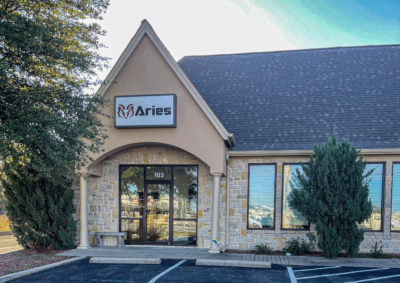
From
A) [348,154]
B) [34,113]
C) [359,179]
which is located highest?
[34,113]

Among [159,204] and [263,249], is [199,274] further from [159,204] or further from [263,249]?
[159,204]

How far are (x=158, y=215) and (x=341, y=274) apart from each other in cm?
616

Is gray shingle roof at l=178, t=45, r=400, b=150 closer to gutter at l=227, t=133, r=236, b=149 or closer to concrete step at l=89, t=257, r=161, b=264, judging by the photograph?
gutter at l=227, t=133, r=236, b=149

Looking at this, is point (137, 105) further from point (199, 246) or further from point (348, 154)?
point (348, 154)

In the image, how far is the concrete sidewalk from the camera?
914cm

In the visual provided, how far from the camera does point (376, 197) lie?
10.7 m

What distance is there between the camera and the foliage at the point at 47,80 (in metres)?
7.25

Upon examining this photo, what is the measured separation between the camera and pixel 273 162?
36.6ft

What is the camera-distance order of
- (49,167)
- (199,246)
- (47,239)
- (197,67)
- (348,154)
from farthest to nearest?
(197,67) < (199,246) < (47,239) < (348,154) < (49,167)

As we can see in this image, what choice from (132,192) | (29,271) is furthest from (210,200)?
(29,271)

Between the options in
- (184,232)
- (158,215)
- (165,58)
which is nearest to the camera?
(165,58)

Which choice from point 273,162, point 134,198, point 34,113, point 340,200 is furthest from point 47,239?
point 340,200

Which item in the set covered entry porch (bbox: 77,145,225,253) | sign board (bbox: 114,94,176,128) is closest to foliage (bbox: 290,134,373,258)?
covered entry porch (bbox: 77,145,225,253)

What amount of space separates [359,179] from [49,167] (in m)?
8.30
